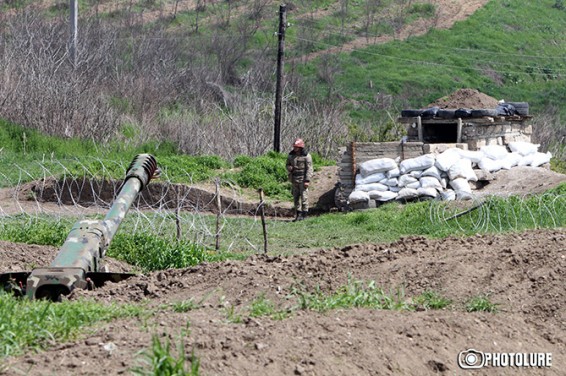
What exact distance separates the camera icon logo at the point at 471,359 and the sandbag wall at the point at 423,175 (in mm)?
13207

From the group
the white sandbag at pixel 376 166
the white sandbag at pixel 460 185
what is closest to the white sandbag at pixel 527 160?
the white sandbag at pixel 460 185

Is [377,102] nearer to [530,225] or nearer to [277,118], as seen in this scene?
[277,118]

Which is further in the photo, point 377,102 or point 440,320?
point 377,102

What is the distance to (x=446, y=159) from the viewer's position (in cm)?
2062

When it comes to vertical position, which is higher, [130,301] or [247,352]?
[247,352]

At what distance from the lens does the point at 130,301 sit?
8.32m

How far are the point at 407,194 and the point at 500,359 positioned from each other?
45.0 ft

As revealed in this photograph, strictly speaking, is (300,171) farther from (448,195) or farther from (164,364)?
(164,364)

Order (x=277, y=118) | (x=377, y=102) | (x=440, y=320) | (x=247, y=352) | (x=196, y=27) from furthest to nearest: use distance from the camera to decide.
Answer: (x=196, y=27), (x=377, y=102), (x=277, y=118), (x=440, y=320), (x=247, y=352)

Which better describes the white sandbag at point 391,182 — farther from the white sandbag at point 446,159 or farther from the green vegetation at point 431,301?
the green vegetation at point 431,301

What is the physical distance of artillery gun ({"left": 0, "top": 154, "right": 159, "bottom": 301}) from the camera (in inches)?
317

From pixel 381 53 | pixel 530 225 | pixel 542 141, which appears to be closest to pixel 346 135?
pixel 542 141

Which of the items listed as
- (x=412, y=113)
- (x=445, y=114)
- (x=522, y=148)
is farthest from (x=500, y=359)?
(x=522, y=148)

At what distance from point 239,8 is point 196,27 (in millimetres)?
5631
